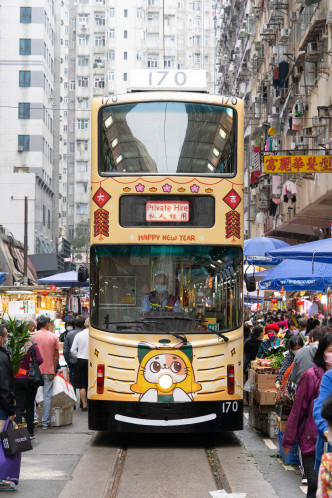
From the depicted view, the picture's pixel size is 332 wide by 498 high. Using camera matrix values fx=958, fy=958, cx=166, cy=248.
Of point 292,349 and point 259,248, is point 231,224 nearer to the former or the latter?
point 292,349

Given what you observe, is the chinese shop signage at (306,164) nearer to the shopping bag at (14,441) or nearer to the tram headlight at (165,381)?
the tram headlight at (165,381)

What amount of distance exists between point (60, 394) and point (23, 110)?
61.1m

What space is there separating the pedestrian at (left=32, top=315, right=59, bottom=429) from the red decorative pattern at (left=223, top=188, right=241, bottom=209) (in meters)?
4.02

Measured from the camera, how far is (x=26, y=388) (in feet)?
44.5

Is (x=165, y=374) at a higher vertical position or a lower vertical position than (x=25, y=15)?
lower

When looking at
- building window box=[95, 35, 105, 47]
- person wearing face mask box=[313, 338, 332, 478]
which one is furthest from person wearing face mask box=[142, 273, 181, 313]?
building window box=[95, 35, 105, 47]

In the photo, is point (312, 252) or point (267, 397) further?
point (312, 252)

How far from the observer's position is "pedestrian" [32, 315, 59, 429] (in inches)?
582

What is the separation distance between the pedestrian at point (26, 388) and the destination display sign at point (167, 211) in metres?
2.62

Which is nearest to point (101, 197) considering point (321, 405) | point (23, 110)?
point (321, 405)

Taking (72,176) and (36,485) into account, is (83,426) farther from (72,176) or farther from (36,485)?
(72,176)

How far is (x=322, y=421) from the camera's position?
6254mm

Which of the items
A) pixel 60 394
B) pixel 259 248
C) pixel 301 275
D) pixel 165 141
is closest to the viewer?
pixel 165 141

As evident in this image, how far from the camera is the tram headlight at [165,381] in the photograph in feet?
40.5
